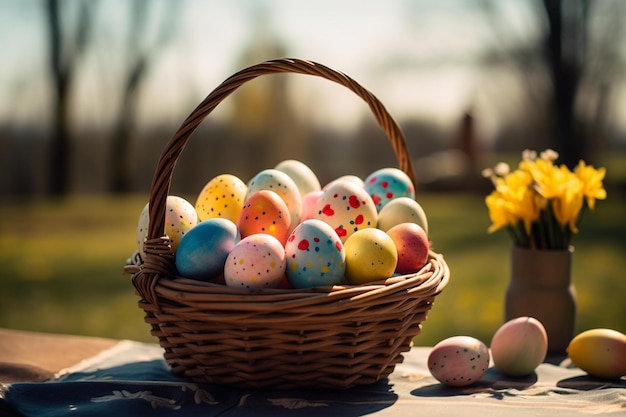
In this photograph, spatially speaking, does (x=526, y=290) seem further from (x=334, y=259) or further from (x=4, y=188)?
(x=4, y=188)

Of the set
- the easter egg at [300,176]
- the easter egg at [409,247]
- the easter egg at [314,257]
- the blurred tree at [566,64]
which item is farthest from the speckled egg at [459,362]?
the blurred tree at [566,64]

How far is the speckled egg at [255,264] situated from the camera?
107cm

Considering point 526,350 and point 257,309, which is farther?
point 526,350

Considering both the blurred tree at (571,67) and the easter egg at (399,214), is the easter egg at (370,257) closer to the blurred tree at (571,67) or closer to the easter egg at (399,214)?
the easter egg at (399,214)

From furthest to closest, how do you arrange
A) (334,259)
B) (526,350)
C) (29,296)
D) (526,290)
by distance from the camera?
1. (29,296)
2. (526,290)
3. (526,350)
4. (334,259)

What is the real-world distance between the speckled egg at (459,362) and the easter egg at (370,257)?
199 mm

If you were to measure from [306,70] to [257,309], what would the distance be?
468 millimetres

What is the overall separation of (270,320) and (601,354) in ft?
2.29

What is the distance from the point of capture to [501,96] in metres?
6.34

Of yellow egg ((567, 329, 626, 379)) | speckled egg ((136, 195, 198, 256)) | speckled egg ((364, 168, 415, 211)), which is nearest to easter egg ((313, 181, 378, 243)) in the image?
speckled egg ((364, 168, 415, 211))

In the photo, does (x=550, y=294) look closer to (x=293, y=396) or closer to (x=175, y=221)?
(x=293, y=396)

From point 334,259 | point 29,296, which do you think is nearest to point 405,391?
point 334,259

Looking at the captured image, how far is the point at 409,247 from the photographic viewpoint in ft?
4.01

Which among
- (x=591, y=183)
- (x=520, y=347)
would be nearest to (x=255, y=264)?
(x=520, y=347)
